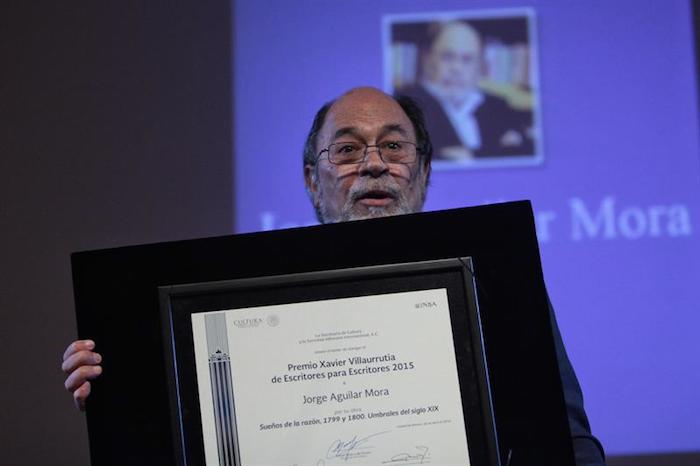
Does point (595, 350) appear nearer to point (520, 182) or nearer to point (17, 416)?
point (520, 182)

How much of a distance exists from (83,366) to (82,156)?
166 cm

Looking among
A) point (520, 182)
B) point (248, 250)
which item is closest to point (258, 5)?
point (520, 182)

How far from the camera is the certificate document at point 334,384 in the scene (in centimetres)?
119

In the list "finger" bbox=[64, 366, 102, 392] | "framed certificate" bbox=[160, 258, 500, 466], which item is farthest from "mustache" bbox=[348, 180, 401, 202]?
"finger" bbox=[64, 366, 102, 392]

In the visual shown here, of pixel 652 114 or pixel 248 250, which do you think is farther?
pixel 652 114

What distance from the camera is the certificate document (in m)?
1.19

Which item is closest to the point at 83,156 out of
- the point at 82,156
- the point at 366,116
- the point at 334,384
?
the point at 82,156

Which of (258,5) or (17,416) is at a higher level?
(258,5)

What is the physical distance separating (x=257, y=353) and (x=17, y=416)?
1826mm

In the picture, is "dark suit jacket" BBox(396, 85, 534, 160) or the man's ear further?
"dark suit jacket" BBox(396, 85, 534, 160)

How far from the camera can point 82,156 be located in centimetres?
282

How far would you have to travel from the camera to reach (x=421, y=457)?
1.18m
